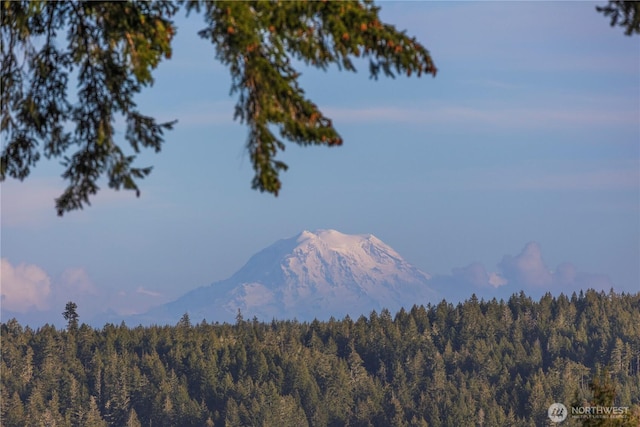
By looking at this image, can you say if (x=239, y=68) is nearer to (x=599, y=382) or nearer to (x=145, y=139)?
(x=145, y=139)

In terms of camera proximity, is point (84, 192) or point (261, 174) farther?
point (84, 192)

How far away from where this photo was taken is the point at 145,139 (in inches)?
750

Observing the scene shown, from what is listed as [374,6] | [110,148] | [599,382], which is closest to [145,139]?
[110,148]

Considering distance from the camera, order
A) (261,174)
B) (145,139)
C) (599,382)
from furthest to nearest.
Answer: (599,382) → (145,139) → (261,174)

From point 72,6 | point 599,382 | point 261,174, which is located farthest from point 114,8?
point 599,382

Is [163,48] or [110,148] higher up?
[163,48]

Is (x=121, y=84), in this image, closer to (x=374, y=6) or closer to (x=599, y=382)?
(x=374, y=6)

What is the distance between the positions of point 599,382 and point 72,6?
3520 centimetres

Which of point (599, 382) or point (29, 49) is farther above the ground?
point (29, 49)

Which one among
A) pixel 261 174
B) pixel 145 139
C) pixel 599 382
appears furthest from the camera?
pixel 599 382

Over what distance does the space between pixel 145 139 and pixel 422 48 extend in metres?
3.97

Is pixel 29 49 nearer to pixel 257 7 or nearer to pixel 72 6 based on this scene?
pixel 72 6

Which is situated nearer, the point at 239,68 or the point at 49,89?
the point at 239,68

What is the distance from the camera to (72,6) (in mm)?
19391
